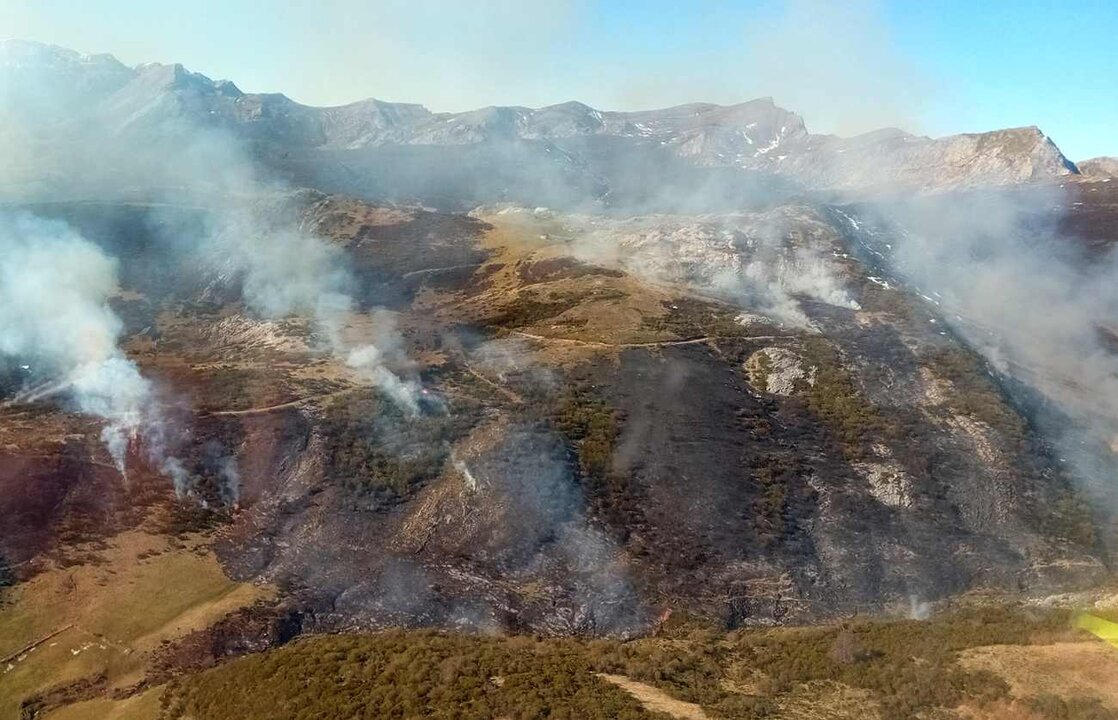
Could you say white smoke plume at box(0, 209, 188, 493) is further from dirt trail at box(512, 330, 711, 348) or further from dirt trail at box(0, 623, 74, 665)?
dirt trail at box(512, 330, 711, 348)

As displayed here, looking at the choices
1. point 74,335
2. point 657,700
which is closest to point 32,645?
point 657,700

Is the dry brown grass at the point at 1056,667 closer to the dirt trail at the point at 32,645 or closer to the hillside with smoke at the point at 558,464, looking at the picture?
the hillside with smoke at the point at 558,464

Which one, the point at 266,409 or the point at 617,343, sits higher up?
the point at 617,343

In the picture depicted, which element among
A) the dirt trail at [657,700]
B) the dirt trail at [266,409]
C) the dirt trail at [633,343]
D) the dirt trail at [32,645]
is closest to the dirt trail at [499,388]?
the dirt trail at [633,343]

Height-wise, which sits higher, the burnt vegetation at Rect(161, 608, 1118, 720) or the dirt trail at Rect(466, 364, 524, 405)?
the dirt trail at Rect(466, 364, 524, 405)

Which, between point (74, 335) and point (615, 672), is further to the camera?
point (74, 335)

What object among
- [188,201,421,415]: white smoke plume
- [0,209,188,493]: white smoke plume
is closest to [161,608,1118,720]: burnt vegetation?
[0,209,188,493]: white smoke plume

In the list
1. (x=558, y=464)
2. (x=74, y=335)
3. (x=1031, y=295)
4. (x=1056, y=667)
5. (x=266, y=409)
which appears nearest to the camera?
(x=1056, y=667)

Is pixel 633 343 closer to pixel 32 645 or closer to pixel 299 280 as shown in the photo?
pixel 299 280
